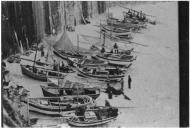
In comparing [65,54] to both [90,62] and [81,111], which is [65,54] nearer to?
[90,62]

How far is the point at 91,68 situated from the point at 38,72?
0.30m

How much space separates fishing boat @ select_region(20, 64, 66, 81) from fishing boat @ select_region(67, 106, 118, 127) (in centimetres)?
24

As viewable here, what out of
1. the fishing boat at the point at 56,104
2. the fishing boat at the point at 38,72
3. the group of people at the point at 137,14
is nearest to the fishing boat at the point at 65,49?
the fishing boat at the point at 38,72

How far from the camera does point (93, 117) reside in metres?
2.42

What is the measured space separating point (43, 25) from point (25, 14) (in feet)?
0.38

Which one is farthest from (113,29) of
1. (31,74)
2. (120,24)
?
(31,74)

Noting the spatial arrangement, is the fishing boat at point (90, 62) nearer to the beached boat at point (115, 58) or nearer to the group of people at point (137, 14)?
the beached boat at point (115, 58)

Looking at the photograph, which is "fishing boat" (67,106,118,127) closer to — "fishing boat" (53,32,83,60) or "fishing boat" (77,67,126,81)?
"fishing boat" (77,67,126,81)

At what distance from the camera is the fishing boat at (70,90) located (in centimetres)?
242

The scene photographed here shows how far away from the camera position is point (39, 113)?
240cm

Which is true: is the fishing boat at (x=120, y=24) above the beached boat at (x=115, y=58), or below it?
above

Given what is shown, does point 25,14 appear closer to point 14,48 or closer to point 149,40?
point 14,48

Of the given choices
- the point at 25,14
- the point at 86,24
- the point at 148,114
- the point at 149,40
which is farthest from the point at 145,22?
the point at 25,14

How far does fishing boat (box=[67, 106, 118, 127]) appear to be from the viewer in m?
2.40
